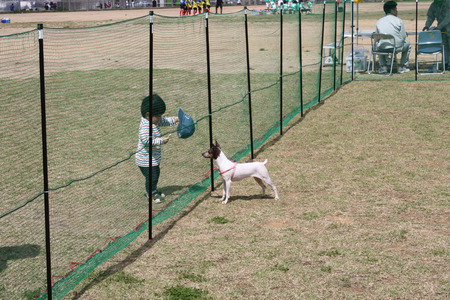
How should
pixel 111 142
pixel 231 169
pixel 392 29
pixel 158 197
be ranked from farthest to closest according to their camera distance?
pixel 392 29
pixel 111 142
pixel 158 197
pixel 231 169

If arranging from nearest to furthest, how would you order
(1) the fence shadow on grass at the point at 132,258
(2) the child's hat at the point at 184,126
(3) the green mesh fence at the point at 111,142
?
(1) the fence shadow on grass at the point at 132,258
(3) the green mesh fence at the point at 111,142
(2) the child's hat at the point at 184,126

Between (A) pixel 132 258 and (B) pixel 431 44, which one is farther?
(B) pixel 431 44

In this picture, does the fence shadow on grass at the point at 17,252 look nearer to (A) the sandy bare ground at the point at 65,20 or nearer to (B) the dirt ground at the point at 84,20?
(B) the dirt ground at the point at 84,20

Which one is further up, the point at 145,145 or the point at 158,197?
the point at 145,145

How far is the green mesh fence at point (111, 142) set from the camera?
5.37 m

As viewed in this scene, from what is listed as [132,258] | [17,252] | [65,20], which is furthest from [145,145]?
[65,20]

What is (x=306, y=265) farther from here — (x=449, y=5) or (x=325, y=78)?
(x=449, y=5)

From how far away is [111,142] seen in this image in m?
9.48

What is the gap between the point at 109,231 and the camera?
569cm

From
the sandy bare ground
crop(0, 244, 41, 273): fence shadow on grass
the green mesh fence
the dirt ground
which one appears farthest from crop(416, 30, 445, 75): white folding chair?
the sandy bare ground

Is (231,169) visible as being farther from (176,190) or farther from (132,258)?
(132,258)

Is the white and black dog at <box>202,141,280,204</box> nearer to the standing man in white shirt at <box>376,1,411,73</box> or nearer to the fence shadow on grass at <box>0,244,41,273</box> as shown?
the fence shadow on grass at <box>0,244,41,273</box>

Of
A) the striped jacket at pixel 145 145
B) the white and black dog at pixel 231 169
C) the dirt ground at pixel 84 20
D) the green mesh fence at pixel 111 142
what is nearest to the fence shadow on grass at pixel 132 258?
the green mesh fence at pixel 111 142

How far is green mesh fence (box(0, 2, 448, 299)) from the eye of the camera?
Result: 5.37m
